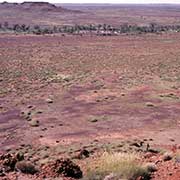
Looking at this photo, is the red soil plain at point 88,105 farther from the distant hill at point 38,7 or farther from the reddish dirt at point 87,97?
the distant hill at point 38,7

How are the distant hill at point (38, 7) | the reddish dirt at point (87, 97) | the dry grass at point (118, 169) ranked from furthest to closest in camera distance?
the distant hill at point (38, 7), the reddish dirt at point (87, 97), the dry grass at point (118, 169)

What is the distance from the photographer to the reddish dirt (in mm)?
19109

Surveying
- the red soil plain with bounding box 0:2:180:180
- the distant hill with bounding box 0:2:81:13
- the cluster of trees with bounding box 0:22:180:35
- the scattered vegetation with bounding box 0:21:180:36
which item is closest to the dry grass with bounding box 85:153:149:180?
the red soil plain with bounding box 0:2:180:180

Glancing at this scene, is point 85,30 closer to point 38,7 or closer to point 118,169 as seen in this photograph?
point 38,7

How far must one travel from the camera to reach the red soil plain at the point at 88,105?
1689cm

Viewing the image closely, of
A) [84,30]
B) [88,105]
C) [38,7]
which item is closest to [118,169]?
[88,105]

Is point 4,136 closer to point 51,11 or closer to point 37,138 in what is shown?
point 37,138

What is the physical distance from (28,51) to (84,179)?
154 ft

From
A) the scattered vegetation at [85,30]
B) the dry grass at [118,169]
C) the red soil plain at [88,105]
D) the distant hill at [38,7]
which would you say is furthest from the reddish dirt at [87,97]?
the distant hill at [38,7]

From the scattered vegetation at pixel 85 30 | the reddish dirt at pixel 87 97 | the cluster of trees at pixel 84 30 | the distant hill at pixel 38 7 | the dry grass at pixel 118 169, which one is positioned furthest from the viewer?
the distant hill at pixel 38 7

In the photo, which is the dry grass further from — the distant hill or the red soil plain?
the distant hill

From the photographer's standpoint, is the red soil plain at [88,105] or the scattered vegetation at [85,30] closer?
the red soil plain at [88,105]

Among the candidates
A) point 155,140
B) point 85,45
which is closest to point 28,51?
point 85,45

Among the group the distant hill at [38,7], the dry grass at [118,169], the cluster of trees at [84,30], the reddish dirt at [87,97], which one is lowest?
the cluster of trees at [84,30]
